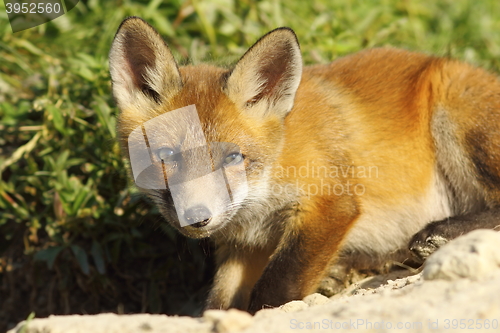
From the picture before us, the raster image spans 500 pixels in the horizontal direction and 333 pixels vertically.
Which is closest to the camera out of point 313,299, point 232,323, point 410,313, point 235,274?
point 410,313

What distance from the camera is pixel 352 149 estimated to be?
3385mm

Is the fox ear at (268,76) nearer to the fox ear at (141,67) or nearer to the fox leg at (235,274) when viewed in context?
the fox ear at (141,67)

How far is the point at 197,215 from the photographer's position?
2605 millimetres

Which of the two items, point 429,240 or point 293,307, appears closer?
point 293,307

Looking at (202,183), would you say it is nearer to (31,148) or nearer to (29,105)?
(31,148)

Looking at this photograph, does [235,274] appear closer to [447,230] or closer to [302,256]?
[302,256]

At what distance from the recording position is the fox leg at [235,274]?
359 centimetres

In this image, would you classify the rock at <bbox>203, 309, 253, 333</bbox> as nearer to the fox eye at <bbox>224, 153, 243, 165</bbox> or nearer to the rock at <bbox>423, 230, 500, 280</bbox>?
the rock at <bbox>423, 230, 500, 280</bbox>

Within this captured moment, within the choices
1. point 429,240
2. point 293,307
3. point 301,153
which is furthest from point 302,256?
point 429,240

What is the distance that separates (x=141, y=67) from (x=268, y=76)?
0.79 m

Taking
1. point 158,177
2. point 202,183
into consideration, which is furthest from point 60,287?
point 202,183

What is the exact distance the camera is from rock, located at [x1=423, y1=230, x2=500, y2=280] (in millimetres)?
2039

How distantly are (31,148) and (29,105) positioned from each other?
49 cm

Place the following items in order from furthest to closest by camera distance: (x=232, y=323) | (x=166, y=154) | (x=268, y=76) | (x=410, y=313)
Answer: (x=268, y=76)
(x=166, y=154)
(x=232, y=323)
(x=410, y=313)
